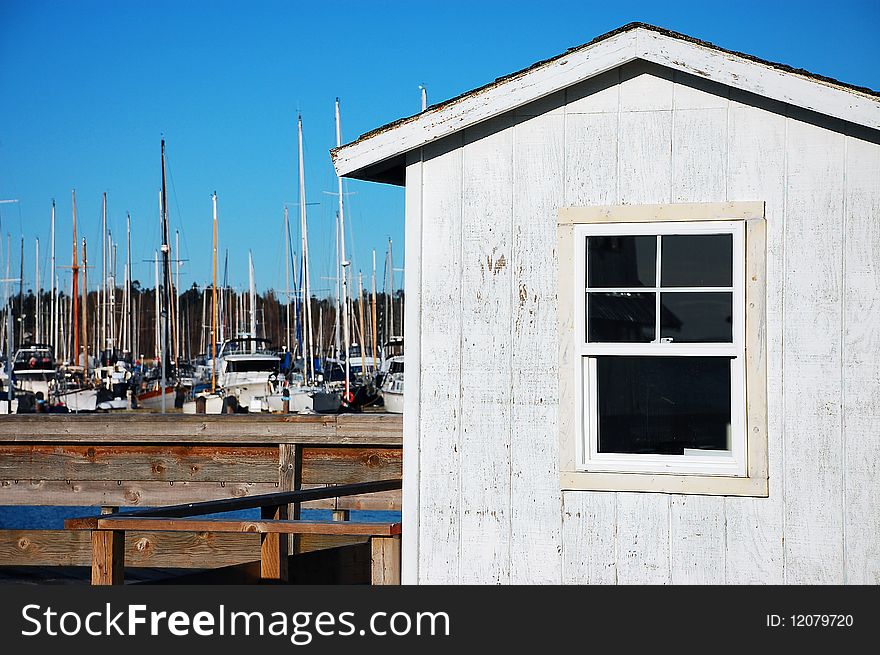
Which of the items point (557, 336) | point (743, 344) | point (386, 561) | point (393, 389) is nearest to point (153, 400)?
point (393, 389)

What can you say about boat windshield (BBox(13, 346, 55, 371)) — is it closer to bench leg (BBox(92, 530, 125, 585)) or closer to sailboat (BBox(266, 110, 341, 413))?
sailboat (BBox(266, 110, 341, 413))

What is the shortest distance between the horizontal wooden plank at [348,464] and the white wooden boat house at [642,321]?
3.38 m

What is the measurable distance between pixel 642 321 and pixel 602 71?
1507 millimetres

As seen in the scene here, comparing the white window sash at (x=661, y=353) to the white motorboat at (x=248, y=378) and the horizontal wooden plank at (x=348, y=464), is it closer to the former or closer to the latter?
the horizontal wooden plank at (x=348, y=464)

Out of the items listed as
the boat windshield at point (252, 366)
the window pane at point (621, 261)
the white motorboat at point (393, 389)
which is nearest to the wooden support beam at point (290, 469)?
the window pane at point (621, 261)

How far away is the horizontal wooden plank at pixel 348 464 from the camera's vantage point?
9523 millimetres

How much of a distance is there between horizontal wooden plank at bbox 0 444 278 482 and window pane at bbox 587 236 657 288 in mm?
4545

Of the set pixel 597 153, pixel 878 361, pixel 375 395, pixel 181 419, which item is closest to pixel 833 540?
pixel 878 361

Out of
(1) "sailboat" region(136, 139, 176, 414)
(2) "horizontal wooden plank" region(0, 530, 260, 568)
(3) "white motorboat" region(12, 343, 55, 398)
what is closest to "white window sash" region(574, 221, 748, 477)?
(2) "horizontal wooden plank" region(0, 530, 260, 568)

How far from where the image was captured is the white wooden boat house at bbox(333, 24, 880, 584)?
5672mm

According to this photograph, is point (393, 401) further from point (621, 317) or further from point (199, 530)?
point (621, 317)

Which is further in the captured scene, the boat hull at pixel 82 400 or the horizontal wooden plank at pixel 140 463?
the boat hull at pixel 82 400

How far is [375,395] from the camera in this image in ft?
125

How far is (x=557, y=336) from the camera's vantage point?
5977 mm
